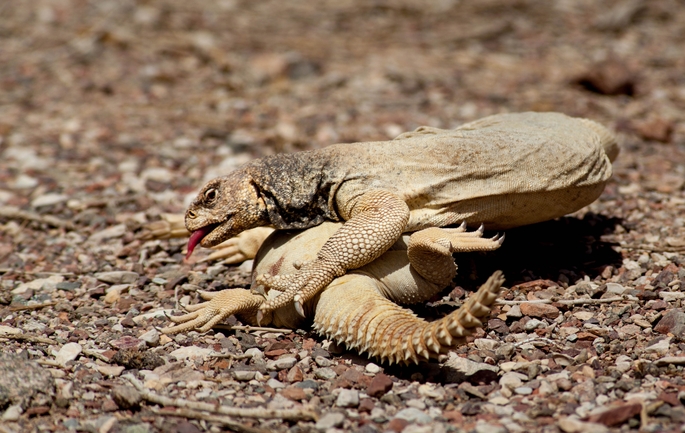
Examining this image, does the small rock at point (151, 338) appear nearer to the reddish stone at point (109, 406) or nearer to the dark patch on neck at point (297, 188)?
the reddish stone at point (109, 406)

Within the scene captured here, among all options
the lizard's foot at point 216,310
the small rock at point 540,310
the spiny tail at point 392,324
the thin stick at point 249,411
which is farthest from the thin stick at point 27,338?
the small rock at point 540,310

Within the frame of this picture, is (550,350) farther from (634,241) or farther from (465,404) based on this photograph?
(634,241)

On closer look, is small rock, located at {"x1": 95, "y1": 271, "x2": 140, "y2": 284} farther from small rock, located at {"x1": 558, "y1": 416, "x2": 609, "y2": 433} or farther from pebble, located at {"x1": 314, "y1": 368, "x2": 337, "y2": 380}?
small rock, located at {"x1": 558, "y1": 416, "x2": 609, "y2": 433}

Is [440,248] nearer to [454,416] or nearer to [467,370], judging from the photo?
[467,370]

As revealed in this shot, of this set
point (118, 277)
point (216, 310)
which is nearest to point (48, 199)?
point (118, 277)

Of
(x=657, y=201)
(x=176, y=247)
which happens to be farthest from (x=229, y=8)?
(x=657, y=201)

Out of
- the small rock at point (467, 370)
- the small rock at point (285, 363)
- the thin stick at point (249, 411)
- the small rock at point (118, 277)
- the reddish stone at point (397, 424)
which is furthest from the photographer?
the small rock at point (118, 277)

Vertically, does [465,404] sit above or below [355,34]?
below
